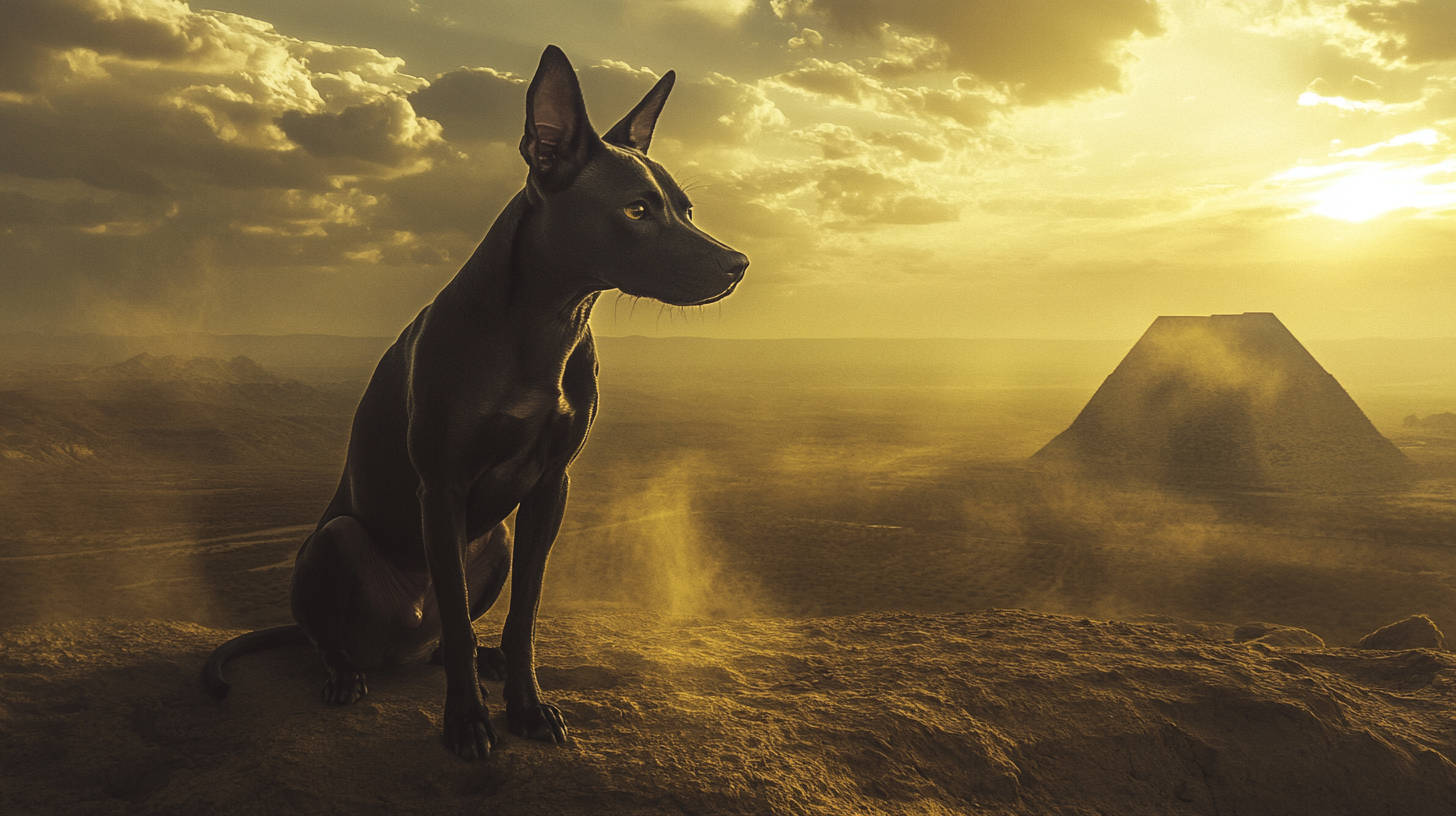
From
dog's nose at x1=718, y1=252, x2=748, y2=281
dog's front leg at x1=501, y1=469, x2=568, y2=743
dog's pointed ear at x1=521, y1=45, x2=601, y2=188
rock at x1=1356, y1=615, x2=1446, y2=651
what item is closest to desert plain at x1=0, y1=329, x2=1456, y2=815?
dog's front leg at x1=501, y1=469, x2=568, y2=743

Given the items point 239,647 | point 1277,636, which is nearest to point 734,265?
point 239,647

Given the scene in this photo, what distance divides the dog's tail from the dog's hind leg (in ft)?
0.86

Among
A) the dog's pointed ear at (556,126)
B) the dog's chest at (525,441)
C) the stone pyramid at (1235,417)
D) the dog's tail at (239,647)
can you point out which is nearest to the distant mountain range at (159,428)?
the dog's tail at (239,647)

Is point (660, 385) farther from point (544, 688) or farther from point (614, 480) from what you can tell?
point (544, 688)

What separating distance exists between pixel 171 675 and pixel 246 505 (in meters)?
21.7

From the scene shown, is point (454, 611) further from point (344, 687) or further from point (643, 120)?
point (643, 120)

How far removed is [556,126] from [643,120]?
713 mm

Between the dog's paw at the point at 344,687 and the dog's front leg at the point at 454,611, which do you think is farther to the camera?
the dog's paw at the point at 344,687

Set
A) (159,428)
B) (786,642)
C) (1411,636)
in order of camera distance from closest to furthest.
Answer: (786,642), (1411,636), (159,428)

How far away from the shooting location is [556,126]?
2545 millimetres

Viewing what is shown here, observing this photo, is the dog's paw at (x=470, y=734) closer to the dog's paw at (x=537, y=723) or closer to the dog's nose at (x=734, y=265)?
the dog's paw at (x=537, y=723)

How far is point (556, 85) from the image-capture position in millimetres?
2514

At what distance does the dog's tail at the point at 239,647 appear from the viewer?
3160 mm

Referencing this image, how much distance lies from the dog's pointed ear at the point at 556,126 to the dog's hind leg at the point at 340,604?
5.61 ft
